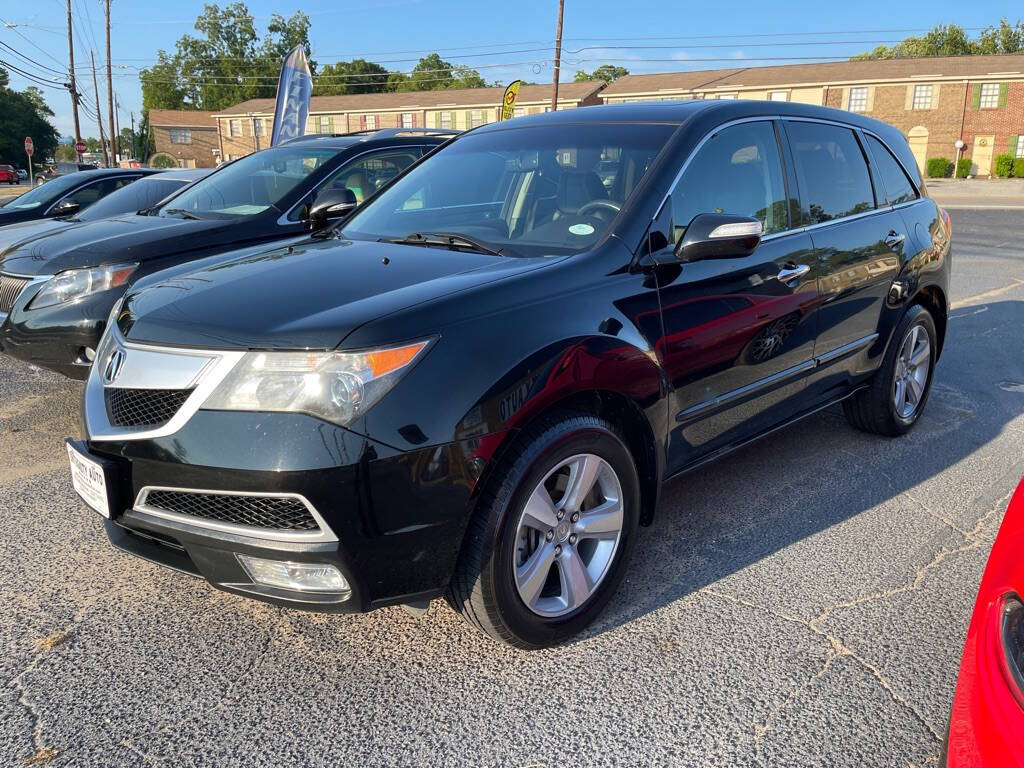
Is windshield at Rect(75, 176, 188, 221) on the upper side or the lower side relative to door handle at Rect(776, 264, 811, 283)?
upper

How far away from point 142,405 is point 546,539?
4.35 feet

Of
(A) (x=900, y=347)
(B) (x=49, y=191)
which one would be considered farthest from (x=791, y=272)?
(B) (x=49, y=191)

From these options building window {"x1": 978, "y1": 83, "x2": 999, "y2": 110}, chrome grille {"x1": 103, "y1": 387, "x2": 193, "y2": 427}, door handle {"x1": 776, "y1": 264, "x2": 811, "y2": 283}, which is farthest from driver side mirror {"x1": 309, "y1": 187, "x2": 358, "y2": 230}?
building window {"x1": 978, "y1": 83, "x2": 999, "y2": 110}

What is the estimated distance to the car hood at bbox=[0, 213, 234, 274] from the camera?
4906 mm

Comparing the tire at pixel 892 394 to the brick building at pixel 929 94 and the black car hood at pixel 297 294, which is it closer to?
the black car hood at pixel 297 294

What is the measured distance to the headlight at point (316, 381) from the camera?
2215 mm

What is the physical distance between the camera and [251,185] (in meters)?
6.12

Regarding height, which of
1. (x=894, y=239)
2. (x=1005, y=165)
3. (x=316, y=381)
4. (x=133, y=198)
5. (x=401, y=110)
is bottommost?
(x=316, y=381)

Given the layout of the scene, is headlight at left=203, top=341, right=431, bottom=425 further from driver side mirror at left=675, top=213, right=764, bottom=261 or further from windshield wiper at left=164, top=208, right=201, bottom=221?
windshield wiper at left=164, top=208, right=201, bottom=221

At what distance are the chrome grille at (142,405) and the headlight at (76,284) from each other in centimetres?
249

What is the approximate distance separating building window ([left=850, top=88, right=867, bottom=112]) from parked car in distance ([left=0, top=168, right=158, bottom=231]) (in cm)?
4914

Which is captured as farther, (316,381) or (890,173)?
(890,173)

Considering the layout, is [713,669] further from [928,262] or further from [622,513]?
[928,262]

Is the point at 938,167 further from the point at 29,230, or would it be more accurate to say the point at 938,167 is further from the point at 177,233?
the point at 177,233
